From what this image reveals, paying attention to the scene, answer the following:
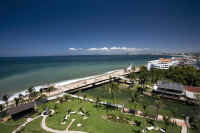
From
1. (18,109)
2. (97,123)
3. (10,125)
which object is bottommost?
(10,125)

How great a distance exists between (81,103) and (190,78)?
49128 mm

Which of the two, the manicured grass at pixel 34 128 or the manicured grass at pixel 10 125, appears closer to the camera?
the manicured grass at pixel 34 128

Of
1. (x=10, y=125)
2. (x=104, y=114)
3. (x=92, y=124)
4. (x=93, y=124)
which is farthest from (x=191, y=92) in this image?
(x=10, y=125)

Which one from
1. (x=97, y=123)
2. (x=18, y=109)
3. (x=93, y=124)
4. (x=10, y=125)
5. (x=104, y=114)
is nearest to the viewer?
(x=93, y=124)

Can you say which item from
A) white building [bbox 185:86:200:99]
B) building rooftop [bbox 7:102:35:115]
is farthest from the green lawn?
white building [bbox 185:86:200:99]

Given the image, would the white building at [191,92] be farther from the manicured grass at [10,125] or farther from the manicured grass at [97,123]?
the manicured grass at [10,125]

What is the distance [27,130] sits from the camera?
19.6 m

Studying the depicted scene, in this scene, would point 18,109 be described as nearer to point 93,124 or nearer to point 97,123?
point 93,124

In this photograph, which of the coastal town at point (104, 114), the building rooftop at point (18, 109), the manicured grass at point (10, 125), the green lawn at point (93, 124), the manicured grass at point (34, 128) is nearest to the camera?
the manicured grass at point (34, 128)

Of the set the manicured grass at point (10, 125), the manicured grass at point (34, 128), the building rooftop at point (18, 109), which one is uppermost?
the building rooftop at point (18, 109)

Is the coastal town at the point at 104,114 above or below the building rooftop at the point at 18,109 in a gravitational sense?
below

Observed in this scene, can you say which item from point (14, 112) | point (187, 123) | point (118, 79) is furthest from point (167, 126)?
point (118, 79)

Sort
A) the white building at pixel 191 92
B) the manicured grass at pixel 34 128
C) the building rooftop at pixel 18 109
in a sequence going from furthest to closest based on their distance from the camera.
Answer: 1. the white building at pixel 191 92
2. the building rooftop at pixel 18 109
3. the manicured grass at pixel 34 128

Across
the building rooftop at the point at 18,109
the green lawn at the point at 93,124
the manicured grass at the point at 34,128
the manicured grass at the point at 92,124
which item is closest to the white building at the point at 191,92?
the green lawn at the point at 93,124
